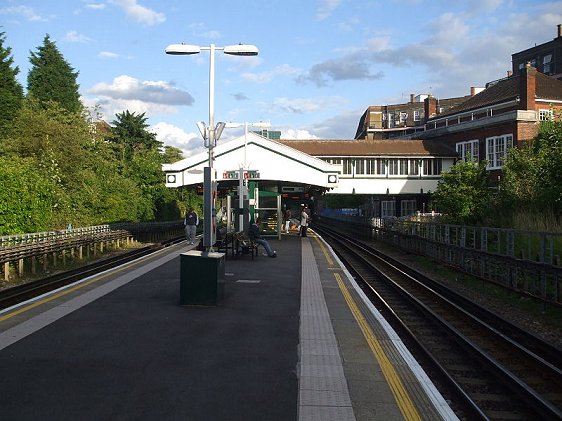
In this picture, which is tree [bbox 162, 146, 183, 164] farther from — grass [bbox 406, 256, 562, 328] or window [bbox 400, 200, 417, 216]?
grass [bbox 406, 256, 562, 328]

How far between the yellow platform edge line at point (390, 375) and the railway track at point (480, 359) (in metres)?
0.57

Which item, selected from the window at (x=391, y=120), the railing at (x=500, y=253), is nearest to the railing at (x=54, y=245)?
the railing at (x=500, y=253)

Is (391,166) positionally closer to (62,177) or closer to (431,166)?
(431,166)

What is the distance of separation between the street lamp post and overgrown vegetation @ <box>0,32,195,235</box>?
8010 millimetres

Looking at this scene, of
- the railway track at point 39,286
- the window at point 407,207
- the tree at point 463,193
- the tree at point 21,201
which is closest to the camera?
the railway track at point 39,286

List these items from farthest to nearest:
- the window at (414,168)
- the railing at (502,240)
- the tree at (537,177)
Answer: the window at (414,168) → the tree at (537,177) → the railing at (502,240)

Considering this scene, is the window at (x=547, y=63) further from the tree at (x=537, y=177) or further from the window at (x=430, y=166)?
the tree at (x=537, y=177)

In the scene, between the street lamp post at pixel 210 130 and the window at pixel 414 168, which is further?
the window at pixel 414 168

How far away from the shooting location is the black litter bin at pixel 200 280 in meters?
10.7

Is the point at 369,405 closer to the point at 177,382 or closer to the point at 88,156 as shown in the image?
the point at 177,382

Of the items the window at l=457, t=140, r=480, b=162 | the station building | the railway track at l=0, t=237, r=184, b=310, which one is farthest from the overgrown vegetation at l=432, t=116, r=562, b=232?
the window at l=457, t=140, r=480, b=162

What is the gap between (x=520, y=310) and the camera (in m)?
12.6

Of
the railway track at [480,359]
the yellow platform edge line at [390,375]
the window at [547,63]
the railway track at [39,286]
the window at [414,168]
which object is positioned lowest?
the railway track at [480,359]

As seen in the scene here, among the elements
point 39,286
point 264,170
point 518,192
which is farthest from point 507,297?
point 264,170
